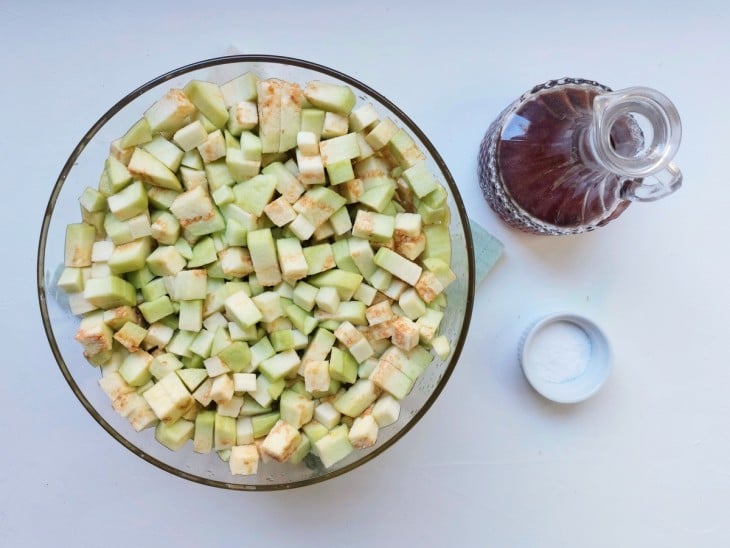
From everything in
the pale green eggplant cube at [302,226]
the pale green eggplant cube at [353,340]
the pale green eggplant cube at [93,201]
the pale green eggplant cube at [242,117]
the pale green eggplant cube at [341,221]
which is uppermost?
the pale green eggplant cube at [242,117]

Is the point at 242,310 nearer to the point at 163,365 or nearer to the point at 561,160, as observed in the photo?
the point at 163,365

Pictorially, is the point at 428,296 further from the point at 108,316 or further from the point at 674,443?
the point at 674,443

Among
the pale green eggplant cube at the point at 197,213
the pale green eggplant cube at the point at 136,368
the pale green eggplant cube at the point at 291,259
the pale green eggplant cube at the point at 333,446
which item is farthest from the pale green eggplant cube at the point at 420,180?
the pale green eggplant cube at the point at 136,368

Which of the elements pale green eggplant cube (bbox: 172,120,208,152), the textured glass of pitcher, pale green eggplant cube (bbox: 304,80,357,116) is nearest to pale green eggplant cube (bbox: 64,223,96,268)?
pale green eggplant cube (bbox: 172,120,208,152)

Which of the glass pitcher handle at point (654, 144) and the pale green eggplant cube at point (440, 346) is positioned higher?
the glass pitcher handle at point (654, 144)

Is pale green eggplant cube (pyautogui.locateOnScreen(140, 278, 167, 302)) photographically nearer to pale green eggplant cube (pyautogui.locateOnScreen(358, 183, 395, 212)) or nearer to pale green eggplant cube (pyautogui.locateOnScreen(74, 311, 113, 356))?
pale green eggplant cube (pyautogui.locateOnScreen(74, 311, 113, 356))

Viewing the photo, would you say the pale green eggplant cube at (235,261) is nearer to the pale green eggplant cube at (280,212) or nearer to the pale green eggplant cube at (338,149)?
the pale green eggplant cube at (280,212)

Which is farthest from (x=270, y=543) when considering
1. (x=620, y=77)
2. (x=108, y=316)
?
(x=620, y=77)
